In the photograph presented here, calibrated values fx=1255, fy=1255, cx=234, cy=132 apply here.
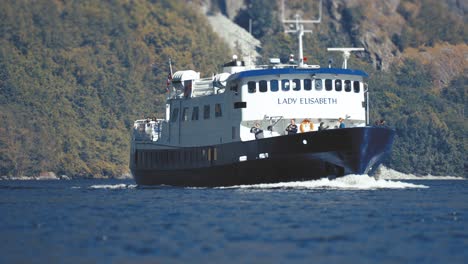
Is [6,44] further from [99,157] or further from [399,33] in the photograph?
[399,33]

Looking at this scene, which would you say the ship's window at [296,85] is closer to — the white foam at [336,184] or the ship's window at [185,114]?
the white foam at [336,184]

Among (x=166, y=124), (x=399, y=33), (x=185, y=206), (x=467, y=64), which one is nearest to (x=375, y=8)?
(x=399, y=33)

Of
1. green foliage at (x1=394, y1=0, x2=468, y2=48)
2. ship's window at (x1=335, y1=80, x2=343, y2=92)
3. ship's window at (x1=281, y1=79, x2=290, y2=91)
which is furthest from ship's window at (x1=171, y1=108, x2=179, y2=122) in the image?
green foliage at (x1=394, y1=0, x2=468, y2=48)

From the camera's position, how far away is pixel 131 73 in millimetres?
167000

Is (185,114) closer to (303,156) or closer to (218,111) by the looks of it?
(218,111)

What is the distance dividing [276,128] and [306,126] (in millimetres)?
1773

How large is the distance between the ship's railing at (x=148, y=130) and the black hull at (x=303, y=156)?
Answer: 10.8 m

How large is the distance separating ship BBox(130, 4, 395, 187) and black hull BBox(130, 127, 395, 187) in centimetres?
4

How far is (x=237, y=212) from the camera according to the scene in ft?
146

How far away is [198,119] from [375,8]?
134677mm

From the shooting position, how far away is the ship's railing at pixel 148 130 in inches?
2886

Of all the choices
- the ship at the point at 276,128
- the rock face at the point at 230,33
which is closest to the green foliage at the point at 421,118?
the rock face at the point at 230,33

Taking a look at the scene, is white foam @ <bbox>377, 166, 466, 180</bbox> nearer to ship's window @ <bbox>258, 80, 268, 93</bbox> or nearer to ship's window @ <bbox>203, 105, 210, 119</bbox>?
ship's window @ <bbox>203, 105, 210, 119</bbox>

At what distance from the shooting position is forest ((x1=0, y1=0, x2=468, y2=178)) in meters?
146
